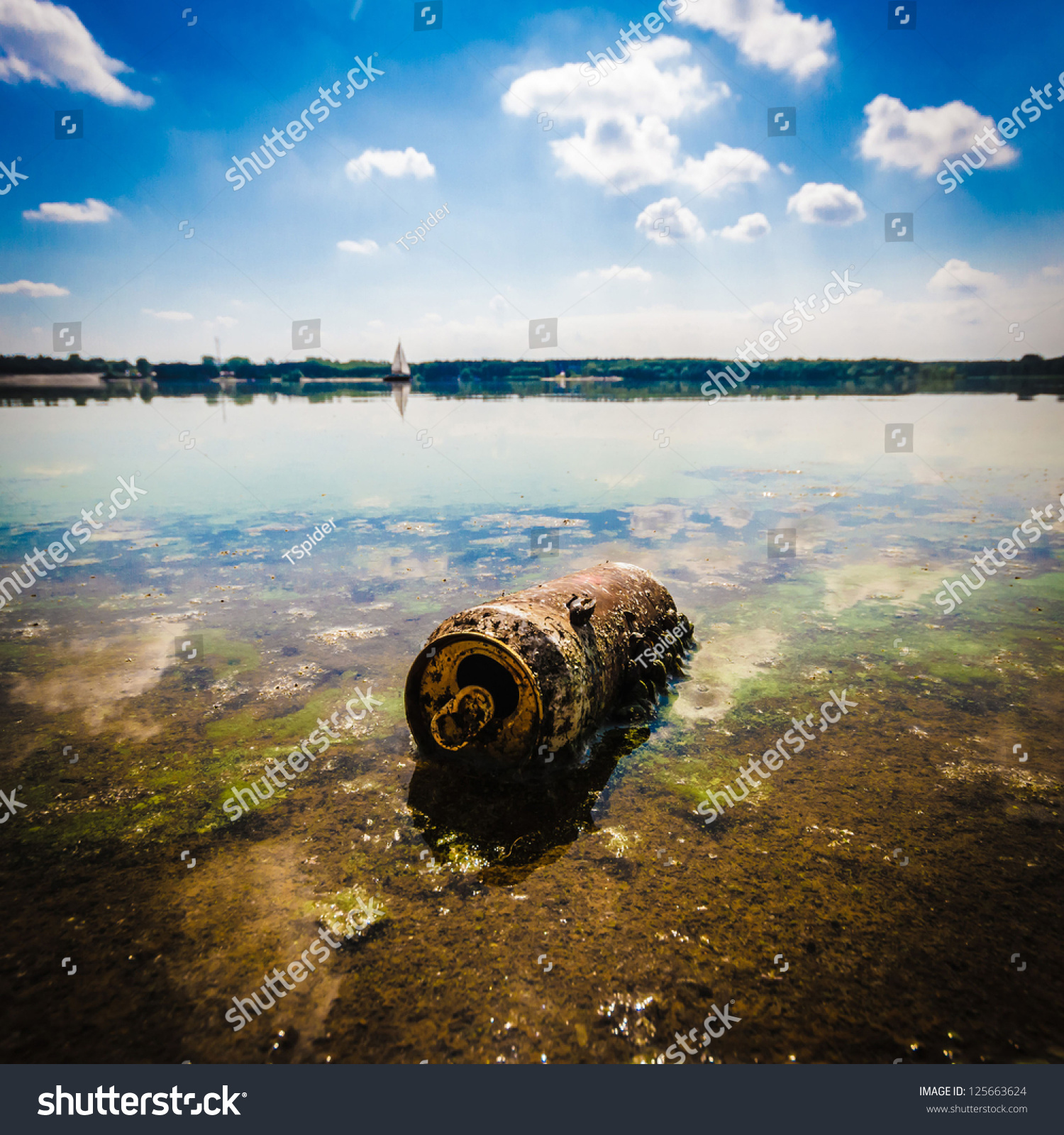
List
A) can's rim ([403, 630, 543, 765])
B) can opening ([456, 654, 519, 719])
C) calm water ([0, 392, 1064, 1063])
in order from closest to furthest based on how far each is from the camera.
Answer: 1. calm water ([0, 392, 1064, 1063])
2. can's rim ([403, 630, 543, 765])
3. can opening ([456, 654, 519, 719])

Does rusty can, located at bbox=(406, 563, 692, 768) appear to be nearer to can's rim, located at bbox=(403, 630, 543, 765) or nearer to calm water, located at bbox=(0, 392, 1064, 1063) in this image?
can's rim, located at bbox=(403, 630, 543, 765)

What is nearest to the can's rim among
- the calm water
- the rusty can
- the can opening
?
the rusty can

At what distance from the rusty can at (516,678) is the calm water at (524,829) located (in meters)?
0.45

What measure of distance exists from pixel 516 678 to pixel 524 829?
48.3 inches

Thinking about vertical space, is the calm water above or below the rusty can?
below

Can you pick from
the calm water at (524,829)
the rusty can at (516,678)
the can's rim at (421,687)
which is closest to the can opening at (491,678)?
the rusty can at (516,678)

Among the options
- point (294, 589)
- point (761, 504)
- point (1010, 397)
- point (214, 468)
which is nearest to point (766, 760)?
point (294, 589)

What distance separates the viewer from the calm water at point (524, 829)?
3557 millimetres

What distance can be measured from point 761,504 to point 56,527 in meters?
17.8

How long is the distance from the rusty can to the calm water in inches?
17.8

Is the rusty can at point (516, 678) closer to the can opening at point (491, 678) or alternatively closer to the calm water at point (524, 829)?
the can opening at point (491, 678)

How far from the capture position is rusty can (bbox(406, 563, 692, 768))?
5441mm

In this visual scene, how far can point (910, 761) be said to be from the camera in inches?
236

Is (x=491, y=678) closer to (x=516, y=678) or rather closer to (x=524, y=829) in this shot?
(x=516, y=678)
